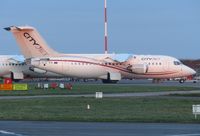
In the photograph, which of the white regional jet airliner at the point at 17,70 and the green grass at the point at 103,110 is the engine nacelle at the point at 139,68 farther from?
the green grass at the point at 103,110

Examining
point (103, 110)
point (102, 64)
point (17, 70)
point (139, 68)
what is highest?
point (102, 64)

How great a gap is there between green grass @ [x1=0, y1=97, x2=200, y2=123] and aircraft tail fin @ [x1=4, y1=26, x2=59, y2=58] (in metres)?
44.7

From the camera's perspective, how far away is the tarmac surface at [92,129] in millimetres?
24055

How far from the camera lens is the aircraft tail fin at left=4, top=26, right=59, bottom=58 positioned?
→ 8944cm

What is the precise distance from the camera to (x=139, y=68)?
290 ft

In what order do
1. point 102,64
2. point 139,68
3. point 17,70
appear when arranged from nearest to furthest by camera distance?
point 139,68
point 102,64
point 17,70

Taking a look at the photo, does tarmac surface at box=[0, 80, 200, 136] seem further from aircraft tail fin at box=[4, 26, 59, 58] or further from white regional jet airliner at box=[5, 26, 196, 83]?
aircraft tail fin at box=[4, 26, 59, 58]

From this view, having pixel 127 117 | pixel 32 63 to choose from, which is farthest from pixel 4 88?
pixel 127 117

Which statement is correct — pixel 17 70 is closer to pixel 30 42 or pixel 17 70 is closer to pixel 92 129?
pixel 30 42

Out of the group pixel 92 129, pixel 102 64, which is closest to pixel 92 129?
pixel 92 129

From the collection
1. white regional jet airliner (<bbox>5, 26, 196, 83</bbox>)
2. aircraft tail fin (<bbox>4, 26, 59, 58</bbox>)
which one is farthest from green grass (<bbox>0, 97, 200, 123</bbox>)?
aircraft tail fin (<bbox>4, 26, 59, 58</bbox>)

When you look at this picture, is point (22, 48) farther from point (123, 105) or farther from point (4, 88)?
point (123, 105)

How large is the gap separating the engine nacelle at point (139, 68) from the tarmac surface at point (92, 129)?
2325 inches

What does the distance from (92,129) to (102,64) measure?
63.3 m
